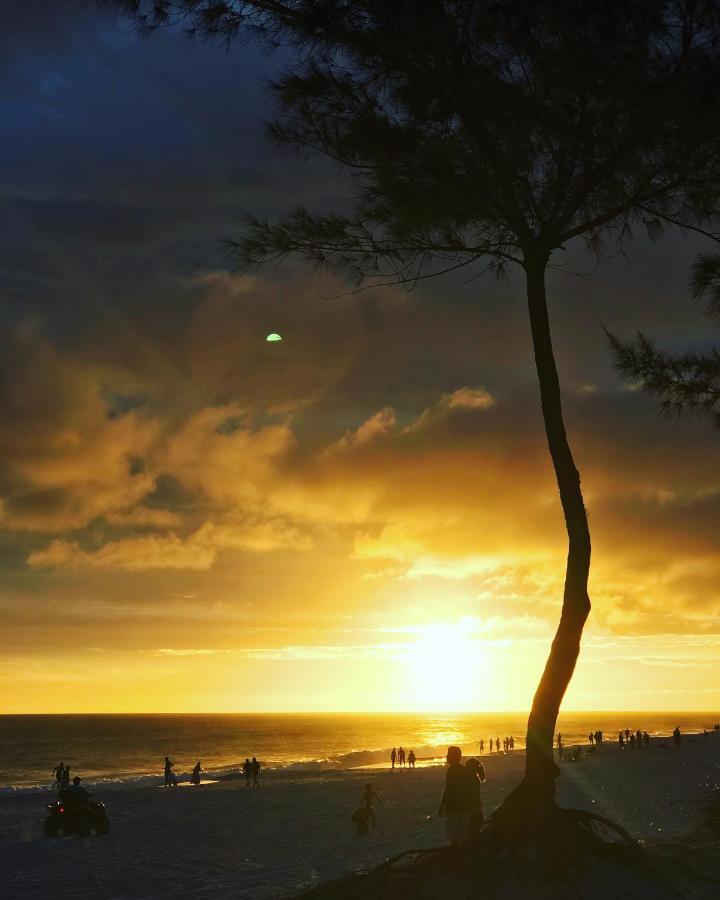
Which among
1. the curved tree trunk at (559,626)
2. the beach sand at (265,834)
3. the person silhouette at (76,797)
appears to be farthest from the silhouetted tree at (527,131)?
the person silhouette at (76,797)

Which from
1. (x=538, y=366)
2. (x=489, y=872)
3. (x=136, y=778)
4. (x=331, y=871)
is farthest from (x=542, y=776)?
(x=136, y=778)

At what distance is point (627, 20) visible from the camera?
30.5 feet

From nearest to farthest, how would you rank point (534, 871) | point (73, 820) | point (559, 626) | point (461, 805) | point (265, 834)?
point (534, 871)
point (559, 626)
point (461, 805)
point (73, 820)
point (265, 834)

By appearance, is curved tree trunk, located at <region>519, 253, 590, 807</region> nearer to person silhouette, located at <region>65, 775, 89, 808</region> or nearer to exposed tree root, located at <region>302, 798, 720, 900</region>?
exposed tree root, located at <region>302, 798, 720, 900</region>

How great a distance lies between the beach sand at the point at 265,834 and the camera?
1375 centimetres

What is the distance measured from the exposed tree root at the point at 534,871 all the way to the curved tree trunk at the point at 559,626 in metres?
0.34

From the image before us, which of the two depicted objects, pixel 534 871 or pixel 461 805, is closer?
pixel 534 871

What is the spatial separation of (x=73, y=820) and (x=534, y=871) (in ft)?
50.6

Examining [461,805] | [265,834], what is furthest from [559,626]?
[265,834]

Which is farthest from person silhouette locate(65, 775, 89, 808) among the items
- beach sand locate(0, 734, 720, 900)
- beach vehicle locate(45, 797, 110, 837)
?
beach sand locate(0, 734, 720, 900)

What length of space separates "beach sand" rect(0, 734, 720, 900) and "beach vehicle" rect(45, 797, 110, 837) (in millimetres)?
339

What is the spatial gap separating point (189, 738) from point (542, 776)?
462 feet

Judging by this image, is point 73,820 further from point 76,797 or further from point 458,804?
point 458,804

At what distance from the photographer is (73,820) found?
66.6 feet
